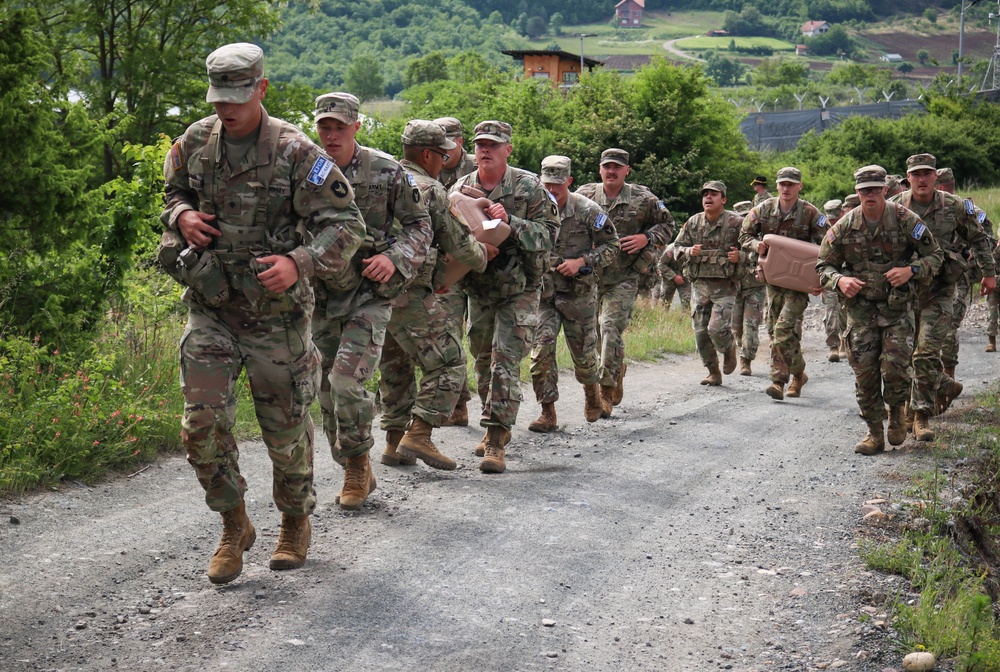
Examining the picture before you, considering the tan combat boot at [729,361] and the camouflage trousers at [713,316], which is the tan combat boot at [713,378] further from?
the tan combat boot at [729,361]

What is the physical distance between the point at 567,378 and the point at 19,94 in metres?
6.98

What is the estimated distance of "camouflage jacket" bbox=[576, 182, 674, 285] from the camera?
11008 millimetres

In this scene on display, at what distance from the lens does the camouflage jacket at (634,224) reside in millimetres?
11008

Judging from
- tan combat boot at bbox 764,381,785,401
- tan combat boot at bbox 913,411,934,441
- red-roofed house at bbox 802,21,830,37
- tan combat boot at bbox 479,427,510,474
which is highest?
red-roofed house at bbox 802,21,830,37

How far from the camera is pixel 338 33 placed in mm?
108312

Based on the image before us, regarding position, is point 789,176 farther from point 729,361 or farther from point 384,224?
point 384,224

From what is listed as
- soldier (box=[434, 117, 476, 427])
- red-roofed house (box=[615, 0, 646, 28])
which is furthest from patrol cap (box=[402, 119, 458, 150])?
red-roofed house (box=[615, 0, 646, 28])

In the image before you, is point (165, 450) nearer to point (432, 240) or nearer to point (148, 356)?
point (148, 356)

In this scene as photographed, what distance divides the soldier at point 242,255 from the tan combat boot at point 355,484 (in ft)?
4.49

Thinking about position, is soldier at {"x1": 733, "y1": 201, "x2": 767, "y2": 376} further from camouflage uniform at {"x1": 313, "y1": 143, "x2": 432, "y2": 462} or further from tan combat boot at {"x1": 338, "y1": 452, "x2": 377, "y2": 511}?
tan combat boot at {"x1": 338, "y1": 452, "x2": 377, "y2": 511}

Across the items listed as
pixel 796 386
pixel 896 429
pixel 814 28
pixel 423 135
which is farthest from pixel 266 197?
pixel 814 28

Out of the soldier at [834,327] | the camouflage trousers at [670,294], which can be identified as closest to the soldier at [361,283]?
the soldier at [834,327]

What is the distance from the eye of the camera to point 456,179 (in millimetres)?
9398

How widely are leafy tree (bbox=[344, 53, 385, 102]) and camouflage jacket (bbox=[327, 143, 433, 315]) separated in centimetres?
8533
